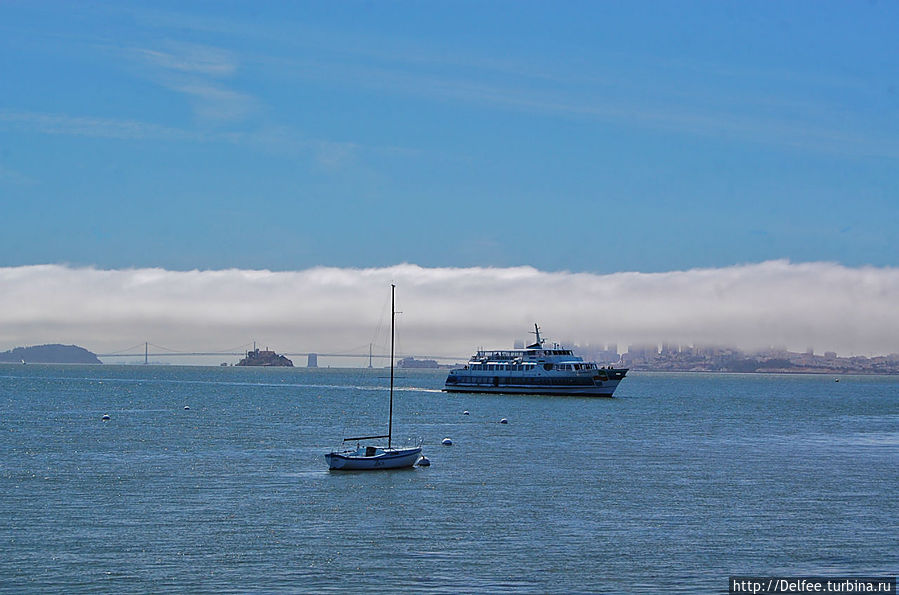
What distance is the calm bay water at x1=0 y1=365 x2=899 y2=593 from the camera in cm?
3672

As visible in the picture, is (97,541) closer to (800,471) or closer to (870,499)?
(870,499)

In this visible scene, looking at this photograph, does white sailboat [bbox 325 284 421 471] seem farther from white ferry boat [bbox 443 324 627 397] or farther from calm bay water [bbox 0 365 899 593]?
white ferry boat [bbox 443 324 627 397]

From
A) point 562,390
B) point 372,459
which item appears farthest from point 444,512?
point 562,390

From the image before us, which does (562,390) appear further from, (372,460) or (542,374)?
(372,460)

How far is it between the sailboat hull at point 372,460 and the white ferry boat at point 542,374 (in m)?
104

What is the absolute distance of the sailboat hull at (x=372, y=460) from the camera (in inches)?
2547

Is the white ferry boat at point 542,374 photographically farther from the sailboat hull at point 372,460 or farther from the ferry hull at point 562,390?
the sailboat hull at point 372,460

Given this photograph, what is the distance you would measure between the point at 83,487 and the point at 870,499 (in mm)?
43352

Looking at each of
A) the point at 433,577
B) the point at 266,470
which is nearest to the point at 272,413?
the point at 266,470

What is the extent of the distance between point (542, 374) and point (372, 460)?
108 metres

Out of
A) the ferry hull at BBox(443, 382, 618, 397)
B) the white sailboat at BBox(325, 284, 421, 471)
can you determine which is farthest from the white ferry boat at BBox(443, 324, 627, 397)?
the white sailboat at BBox(325, 284, 421, 471)

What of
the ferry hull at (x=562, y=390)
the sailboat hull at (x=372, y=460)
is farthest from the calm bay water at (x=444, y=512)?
the ferry hull at (x=562, y=390)

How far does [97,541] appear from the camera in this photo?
4134 cm

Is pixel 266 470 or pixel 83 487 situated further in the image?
pixel 266 470
